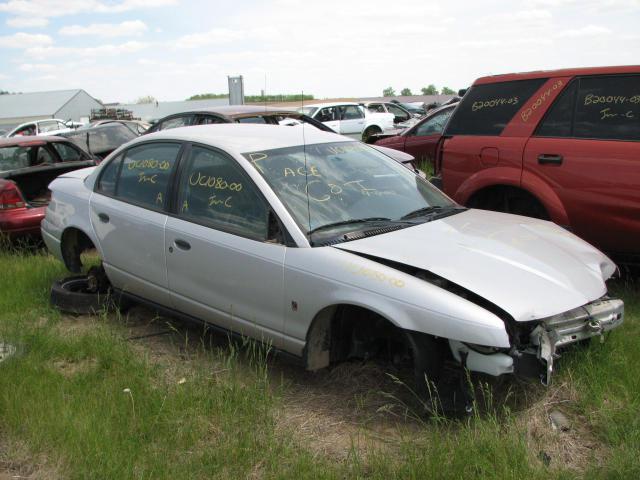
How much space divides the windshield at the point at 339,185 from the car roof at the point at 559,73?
72.3 inches

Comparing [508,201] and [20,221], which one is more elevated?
[508,201]

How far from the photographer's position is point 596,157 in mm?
5285

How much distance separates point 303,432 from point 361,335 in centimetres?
69

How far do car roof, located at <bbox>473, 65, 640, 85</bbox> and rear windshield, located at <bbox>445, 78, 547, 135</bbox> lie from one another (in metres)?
0.04

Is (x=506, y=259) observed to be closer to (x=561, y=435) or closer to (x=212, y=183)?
(x=561, y=435)

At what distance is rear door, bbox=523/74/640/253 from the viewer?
5145 millimetres

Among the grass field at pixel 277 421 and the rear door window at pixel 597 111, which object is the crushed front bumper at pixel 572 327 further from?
the rear door window at pixel 597 111

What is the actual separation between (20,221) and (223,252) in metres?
4.29

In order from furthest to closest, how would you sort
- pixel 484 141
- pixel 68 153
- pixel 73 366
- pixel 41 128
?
pixel 41 128
pixel 68 153
pixel 484 141
pixel 73 366

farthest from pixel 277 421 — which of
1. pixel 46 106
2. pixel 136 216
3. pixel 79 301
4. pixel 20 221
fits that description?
pixel 46 106

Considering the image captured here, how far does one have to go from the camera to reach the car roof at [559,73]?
→ 214 inches

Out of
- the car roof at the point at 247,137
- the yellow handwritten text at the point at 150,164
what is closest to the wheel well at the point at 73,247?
the yellow handwritten text at the point at 150,164

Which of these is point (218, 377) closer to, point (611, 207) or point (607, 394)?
point (607, 394)

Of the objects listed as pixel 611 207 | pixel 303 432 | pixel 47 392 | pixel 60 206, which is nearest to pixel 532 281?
pixel 303 432
